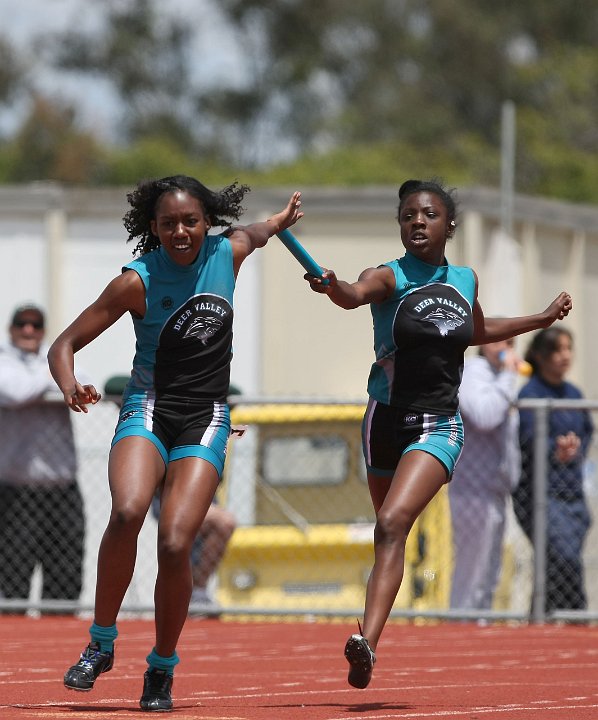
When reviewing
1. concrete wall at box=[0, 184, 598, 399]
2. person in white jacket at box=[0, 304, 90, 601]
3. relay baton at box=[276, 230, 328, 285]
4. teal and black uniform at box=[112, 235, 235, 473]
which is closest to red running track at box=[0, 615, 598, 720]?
person in white jacket at box=[0, 304, 90, 601]

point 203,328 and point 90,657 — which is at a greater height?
point 203,328

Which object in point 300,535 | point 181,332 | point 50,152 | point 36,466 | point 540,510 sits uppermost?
point 50,152

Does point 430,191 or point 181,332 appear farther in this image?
point 430,191

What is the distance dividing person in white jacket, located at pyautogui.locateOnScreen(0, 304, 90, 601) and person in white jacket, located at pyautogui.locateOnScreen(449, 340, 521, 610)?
8.78 ft

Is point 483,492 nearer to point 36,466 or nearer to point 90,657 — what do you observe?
point 36,466

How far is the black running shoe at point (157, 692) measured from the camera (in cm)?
639

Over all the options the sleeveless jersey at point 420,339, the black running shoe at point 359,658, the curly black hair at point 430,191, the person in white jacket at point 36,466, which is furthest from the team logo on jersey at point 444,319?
the person in white jacket at point 36,466

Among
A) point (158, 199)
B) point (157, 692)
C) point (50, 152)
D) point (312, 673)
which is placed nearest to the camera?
point (157, 692)

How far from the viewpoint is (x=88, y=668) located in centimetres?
650

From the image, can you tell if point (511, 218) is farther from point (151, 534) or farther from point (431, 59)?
point (431, 59)

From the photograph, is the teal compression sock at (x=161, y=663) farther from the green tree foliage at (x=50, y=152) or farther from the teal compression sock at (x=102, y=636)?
the green tree foliage at (x=50, y=152)

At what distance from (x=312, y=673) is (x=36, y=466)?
154 inches

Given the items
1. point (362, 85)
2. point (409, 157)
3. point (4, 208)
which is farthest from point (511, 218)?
→ point (362, 85)

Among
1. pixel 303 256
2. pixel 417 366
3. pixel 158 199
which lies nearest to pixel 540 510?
pixel 417 366
